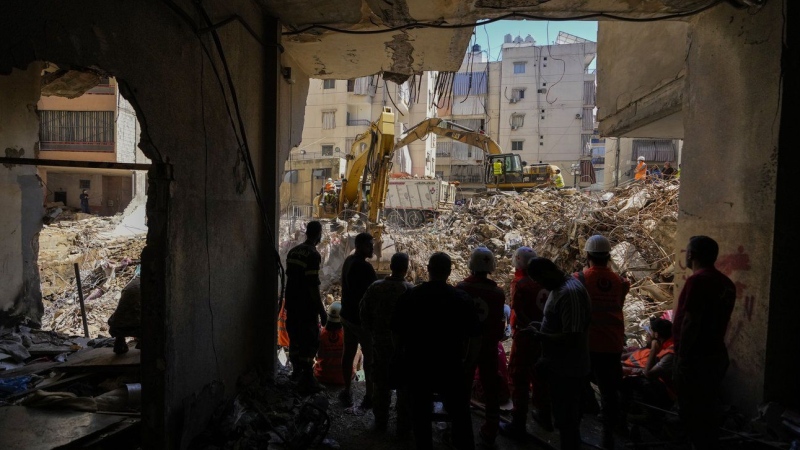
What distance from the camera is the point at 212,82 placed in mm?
3131

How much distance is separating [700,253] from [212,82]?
12.2 ft

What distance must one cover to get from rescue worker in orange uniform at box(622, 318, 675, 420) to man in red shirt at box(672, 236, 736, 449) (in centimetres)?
81

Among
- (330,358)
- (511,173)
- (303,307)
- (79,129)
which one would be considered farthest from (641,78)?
(79,129)

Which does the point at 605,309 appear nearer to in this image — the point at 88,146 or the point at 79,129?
the point at 88,146

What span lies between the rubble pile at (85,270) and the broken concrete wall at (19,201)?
355 cm

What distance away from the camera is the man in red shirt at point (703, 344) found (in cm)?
275

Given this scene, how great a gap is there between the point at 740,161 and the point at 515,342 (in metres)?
2.48

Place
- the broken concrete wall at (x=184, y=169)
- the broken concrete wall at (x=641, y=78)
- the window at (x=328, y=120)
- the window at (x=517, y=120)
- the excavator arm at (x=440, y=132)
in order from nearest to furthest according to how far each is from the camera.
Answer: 1. the broken concrete wall at (x=184, y=169)
2. the broken concrete wall at (x=641, y=78)
3. the excavator arm at (x=440, y=132)
4. the window at (x=328, y=120)
5. the window at (x=517, y=120)

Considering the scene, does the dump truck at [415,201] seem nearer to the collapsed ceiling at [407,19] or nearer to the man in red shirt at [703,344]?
the collapsed ceiling at [407,19]

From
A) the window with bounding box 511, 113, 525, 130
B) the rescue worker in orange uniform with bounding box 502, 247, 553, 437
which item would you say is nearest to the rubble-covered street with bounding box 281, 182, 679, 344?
the rescue worker in orange uniform with bounding box 502, 247, 553, 437

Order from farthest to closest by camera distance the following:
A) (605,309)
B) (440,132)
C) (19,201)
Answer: (440,132) → (19,201) → (605,309)

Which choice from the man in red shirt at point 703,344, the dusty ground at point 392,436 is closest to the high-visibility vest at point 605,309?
the man in red shirt at point 703,344

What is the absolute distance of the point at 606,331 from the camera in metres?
3.40

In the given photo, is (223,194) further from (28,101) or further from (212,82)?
(28,101)
